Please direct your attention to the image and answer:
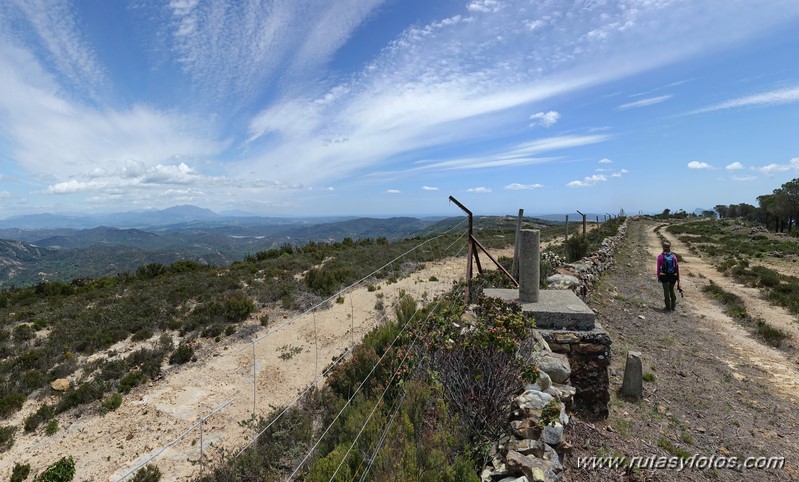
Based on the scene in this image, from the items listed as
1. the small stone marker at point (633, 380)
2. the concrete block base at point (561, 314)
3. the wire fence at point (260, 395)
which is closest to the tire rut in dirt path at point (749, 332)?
the small stone marker at point (633, 380)

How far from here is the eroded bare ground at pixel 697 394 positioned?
451cm

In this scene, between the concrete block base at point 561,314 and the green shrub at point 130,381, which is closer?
the concrete block base at point 561,314

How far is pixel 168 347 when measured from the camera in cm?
973

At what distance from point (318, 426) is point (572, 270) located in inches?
373

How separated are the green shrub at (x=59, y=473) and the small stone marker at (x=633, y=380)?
28.2 feet

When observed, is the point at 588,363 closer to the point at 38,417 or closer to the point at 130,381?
the point at 130,381

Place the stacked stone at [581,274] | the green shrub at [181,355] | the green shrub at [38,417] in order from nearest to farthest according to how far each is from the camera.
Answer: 1. the green shrub at [38,417]
2. the green shrub at [181,355]
3. the stacked stone at [581,274]

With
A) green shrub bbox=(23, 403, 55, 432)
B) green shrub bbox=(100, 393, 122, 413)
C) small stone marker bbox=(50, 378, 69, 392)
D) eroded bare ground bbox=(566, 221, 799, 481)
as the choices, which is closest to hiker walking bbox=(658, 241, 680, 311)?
eroded bare ground bbox=(566, 221, 799, 481)

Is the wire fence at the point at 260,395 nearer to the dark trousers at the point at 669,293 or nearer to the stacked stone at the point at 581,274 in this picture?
the stacked stone at the point at 581,274

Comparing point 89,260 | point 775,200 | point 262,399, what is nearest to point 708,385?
point 262,399

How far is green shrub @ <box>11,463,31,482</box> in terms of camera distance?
5.48 meters

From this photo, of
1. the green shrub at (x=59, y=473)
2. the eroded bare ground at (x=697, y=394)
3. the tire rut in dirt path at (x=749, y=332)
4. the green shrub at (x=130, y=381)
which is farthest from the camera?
the green shrub at (x=130, y=381)

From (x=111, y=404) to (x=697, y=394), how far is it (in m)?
11.0

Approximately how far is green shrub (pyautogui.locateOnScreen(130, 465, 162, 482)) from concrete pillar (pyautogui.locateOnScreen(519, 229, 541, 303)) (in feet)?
20.9
